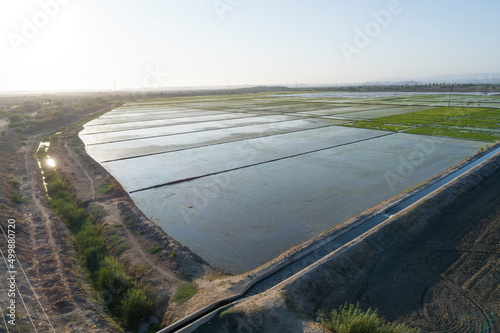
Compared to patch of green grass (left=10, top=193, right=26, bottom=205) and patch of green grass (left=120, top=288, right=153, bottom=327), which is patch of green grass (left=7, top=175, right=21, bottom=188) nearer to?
patch of green grass (left=10, top=193, right=26, bottom=205)

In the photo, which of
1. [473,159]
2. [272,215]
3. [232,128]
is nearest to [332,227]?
[272,215]

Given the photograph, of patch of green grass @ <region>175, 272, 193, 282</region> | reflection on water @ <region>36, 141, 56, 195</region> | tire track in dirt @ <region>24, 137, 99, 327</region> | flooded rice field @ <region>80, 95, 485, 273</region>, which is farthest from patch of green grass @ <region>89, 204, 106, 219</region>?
patch of green grass @ <region>175, 272, 193, 282</region>

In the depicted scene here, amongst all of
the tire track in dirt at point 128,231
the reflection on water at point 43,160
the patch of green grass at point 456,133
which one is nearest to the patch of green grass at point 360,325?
the tire track in dirt at point 128,231

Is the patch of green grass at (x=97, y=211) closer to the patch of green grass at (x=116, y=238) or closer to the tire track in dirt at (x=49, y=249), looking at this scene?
the patch of green grass at (x=116, y=238)

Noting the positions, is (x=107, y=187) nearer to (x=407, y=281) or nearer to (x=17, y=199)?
(x=17, y=199)

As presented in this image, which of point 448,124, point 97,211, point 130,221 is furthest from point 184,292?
point 448,124

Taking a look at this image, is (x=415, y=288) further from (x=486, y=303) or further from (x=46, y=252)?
(x=46, y=252)
